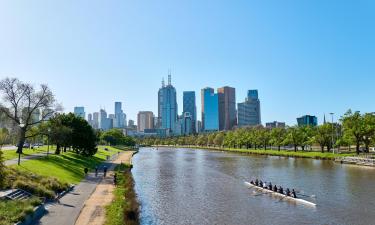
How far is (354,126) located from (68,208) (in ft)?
328

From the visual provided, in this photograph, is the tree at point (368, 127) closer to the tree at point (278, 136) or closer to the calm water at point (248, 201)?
the calm water at point (248, 201)

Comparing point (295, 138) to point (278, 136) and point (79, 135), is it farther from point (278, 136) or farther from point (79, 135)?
point (79, 135)

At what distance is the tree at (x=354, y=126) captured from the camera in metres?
115

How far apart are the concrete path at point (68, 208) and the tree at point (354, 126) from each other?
89.5 meters

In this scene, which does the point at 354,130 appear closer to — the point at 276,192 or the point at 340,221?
the point at 276,192

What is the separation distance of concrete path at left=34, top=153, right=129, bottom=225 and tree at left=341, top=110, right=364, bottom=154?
89.5m

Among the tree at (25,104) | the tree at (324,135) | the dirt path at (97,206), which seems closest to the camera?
the dirt path at (97,206)

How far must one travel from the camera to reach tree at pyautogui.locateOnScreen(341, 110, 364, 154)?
115 meters

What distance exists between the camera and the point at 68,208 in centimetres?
3856

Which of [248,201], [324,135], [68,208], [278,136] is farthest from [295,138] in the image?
[68,208]

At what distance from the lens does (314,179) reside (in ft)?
237

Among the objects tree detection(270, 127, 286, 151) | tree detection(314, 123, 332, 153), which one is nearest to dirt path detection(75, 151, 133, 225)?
tree detection(314, 123, 332, 153)

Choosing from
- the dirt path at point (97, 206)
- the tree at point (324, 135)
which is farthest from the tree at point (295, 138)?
the dirt path at point (97, 206)

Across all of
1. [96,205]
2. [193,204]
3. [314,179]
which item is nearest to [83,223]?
[96,205]
